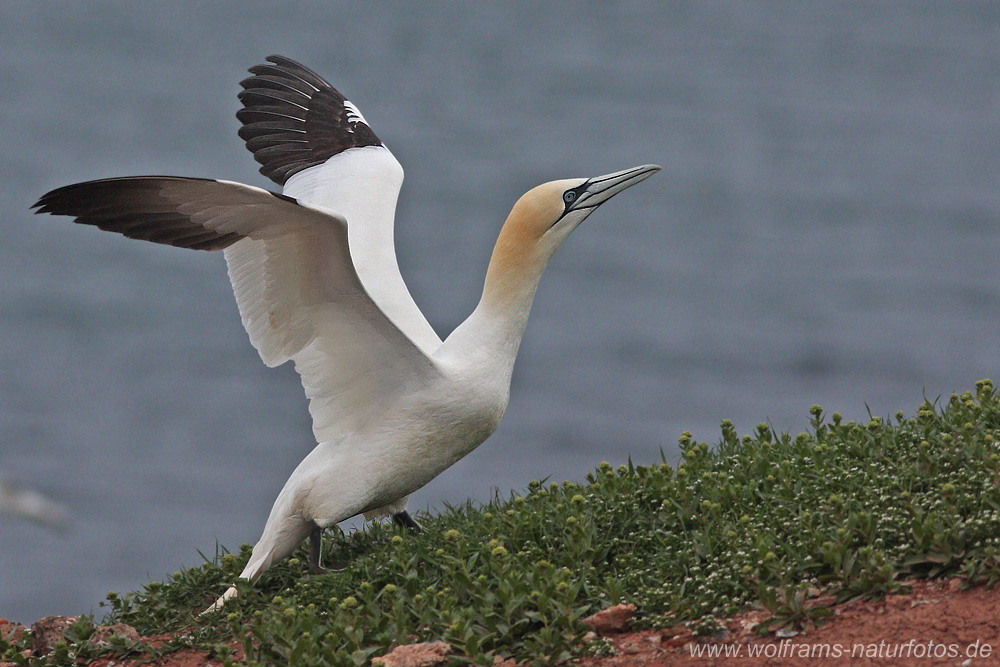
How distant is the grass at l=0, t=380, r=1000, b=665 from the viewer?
4.86 m

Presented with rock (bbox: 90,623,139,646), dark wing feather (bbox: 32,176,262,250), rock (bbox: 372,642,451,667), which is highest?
dark wing feather (bbox: 32,176,262,250)

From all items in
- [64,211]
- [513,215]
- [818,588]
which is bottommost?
[818,588]

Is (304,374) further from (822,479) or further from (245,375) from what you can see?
(245,375)

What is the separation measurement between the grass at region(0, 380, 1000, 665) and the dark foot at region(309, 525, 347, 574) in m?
0.07

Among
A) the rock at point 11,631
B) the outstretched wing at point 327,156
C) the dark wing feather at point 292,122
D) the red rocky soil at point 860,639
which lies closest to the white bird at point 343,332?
the outstretched wing at point 327,156

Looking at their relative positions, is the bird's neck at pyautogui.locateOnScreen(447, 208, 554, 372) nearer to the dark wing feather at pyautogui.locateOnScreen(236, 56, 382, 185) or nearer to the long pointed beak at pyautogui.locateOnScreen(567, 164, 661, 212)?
the long pointed beak at pyautogui.locateOnScreen(567, 164, 661, 212)

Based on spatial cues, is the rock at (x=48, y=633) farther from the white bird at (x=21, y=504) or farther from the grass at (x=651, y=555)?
the white bird at (x=21, y=504)

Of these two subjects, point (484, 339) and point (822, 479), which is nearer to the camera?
point (822, 479)

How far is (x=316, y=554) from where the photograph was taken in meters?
6.24

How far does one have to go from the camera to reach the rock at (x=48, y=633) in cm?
580

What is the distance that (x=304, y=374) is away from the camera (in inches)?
252

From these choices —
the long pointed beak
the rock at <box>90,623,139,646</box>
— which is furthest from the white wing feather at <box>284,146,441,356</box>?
the rock at <box>90,623,139,646</box>

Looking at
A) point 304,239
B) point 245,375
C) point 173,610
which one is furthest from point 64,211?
point 245,375

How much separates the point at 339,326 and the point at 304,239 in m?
0.55
